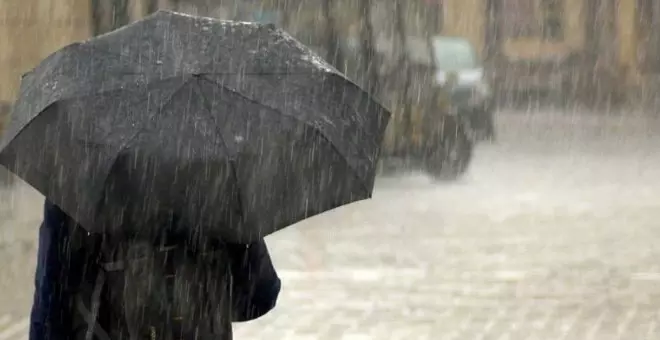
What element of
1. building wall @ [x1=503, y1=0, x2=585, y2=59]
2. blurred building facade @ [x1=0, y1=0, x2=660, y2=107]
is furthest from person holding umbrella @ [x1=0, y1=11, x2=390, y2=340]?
building wall @ [x1=503, y1=0, x2=585, y2=59]

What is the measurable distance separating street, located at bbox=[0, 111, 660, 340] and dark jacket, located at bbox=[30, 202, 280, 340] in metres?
3.66

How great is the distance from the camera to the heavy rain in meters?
2.53

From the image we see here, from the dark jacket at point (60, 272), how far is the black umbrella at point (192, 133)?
14cm

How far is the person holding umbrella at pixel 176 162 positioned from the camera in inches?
97.0

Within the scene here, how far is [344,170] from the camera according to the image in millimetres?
2680

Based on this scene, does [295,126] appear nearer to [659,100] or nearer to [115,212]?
[115,212]

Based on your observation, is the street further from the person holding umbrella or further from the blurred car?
the person holding umbrella

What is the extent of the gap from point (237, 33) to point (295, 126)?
36cm

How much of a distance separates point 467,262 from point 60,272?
20.4ft

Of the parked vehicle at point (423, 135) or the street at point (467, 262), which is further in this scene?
the parked vehicle at point (423, 135)

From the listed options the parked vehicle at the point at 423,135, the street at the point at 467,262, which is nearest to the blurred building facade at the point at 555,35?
the parked vehicle at the point at 423,135

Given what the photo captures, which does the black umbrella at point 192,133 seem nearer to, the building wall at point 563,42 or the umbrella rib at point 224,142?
the umbrella rib at point 224,142

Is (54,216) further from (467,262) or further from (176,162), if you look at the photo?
(467,262)

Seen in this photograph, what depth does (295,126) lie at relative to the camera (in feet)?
8.56
